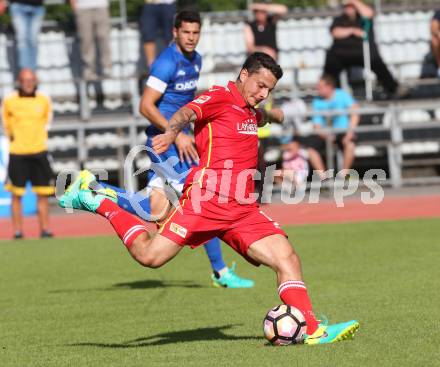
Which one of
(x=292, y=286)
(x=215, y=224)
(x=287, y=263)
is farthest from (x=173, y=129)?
(x=292, y=286)

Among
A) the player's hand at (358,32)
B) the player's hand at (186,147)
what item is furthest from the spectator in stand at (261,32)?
the player's hand at (186,147)

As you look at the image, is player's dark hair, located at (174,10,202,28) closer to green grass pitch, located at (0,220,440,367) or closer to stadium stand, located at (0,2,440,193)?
green grass pitch, located at (0,220,440,367)

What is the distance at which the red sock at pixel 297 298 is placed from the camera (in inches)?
286

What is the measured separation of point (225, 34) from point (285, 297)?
15751mm

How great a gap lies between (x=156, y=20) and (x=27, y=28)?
261 centimetres

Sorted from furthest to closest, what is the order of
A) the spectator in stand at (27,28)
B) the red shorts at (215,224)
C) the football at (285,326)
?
the spectator in stand at (27,28)
the red shorts at (215,224)
the football at (285,326)

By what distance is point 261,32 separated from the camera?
2120 centimetres

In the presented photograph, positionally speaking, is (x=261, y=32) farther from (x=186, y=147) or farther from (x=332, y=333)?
(x=332, y=333)

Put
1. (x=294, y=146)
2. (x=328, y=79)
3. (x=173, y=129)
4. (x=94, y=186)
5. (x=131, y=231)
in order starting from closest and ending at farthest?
(x=173, y=129)
(x=131, y=231)
(x=94, y=186)
(x=294, y=146)
(x=328, y=79)

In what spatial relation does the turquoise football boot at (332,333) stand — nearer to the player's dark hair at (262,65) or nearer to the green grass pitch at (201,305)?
the green grass pitch at (201,305)

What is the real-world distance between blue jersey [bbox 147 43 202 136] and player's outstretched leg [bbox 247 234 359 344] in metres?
3.41

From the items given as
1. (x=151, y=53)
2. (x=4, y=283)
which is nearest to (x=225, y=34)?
(x=151, y=53)


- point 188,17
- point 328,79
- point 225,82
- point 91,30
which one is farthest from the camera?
point 225,82

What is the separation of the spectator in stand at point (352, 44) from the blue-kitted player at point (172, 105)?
423 inches
